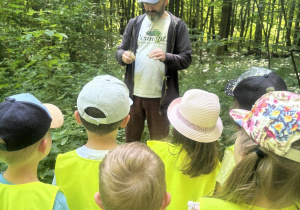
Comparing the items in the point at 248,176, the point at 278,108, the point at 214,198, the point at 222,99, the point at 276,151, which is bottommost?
the point at 222,99

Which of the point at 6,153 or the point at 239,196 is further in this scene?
the point at 6,153

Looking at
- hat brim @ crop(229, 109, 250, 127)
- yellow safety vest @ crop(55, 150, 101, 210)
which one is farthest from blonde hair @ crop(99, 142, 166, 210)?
hat brim @ crop(229, 109, 250, 127)

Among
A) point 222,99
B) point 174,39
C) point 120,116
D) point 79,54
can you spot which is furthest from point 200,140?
point 79,54

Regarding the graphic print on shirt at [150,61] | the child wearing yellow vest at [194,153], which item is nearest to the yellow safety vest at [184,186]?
the child wearing yellow vest at [194,153]

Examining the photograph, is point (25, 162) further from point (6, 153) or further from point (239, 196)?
point (239, 196)

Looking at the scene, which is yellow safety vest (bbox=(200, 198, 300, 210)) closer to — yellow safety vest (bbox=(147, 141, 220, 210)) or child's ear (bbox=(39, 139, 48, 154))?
yellow safety vest (bbox=(147, 141, 220, 210))

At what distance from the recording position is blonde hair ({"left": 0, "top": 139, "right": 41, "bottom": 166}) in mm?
1291

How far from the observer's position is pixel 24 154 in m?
1.32

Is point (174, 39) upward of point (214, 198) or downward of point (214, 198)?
upward

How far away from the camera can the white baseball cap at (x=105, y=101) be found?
5.15ft

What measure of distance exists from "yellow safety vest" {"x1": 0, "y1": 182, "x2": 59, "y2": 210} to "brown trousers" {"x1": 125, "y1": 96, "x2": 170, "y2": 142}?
1759 millimetres

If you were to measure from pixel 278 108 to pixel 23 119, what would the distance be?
4.07 feet

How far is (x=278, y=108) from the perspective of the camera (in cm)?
112

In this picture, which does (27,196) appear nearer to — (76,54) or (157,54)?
(157,54)
